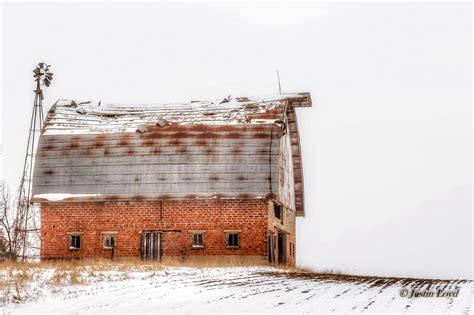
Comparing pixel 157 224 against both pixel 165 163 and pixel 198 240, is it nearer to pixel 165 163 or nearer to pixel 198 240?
pixel 198 240

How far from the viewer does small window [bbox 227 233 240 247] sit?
3266 centimetres

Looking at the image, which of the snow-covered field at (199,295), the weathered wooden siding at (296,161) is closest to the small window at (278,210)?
the weathered wooden siding at (296,161)

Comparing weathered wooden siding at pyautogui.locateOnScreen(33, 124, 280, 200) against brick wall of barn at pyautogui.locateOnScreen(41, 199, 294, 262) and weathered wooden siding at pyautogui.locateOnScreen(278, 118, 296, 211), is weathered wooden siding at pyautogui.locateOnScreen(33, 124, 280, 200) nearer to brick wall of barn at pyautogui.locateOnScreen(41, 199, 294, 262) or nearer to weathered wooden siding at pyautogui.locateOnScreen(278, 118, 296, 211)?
brick wall of barn at pyautogui.locateOnScreen(41, 199, 294, 262)

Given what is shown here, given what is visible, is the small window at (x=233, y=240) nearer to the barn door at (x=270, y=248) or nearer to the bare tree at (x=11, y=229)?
the barn door at (x=270, y=248)

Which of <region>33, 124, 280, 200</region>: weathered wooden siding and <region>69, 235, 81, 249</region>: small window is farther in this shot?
<region>69, 235, 81, 249</region>: small window

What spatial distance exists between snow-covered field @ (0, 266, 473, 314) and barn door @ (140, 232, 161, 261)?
1167cm

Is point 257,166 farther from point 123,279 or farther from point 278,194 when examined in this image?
point 123,279

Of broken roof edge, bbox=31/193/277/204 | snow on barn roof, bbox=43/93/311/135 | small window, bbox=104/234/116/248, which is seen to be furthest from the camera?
snow on barn roof, bbox=43/93/311/135

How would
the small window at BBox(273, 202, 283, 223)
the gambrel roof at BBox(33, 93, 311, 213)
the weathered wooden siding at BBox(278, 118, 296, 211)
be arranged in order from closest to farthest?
the gambrel roof at BBox(33, 93, 311, 213) → the weathered wooden siding at BBox(278, 118, 296, 211) → the small window at BBox(273, 202, 283, 223)

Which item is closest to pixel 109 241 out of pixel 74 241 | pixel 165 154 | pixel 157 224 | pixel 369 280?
pixel 74 241

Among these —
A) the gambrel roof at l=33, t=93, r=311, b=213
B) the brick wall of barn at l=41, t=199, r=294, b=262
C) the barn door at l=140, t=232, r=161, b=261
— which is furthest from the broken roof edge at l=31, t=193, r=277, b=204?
the barn door at l=140, t=232, r=161, b=261

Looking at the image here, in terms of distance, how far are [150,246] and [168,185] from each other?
2.57m

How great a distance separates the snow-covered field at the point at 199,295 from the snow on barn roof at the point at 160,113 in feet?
46.8

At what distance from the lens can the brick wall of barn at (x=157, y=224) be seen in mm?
32625
